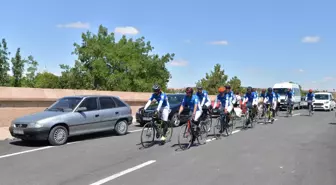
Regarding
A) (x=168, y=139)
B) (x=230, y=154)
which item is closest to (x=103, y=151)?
(x=168, y=139)

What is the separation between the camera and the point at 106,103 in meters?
12.4

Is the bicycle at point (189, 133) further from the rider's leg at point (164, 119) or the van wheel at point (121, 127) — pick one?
the van wheel at point (121, 127)

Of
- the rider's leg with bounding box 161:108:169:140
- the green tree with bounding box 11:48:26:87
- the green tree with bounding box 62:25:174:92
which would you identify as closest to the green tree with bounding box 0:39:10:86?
the green tree with bounding box 11:48:26:87

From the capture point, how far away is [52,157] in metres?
8.59

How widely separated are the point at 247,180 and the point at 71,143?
6.37 metres

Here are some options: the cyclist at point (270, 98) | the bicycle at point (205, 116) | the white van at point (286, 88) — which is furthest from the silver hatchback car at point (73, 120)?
the white van at point (286, 88)

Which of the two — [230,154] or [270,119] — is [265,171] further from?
[270,119]

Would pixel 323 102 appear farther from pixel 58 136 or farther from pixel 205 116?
pixel 58 136

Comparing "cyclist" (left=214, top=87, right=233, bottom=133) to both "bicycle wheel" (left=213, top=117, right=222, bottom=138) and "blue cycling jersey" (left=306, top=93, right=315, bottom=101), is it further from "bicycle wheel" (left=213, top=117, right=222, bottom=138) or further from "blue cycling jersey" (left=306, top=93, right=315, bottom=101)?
"blue cycling jersey" (left=306, top=93, right=315, bottom=101)

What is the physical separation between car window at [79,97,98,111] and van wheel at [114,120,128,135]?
1.19m

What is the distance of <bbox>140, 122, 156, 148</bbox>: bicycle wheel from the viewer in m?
10.1

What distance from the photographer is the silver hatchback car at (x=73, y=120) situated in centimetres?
1016

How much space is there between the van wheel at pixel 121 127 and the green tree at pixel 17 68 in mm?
18520

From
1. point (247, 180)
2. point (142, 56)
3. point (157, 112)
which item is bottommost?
point (247, 180)
